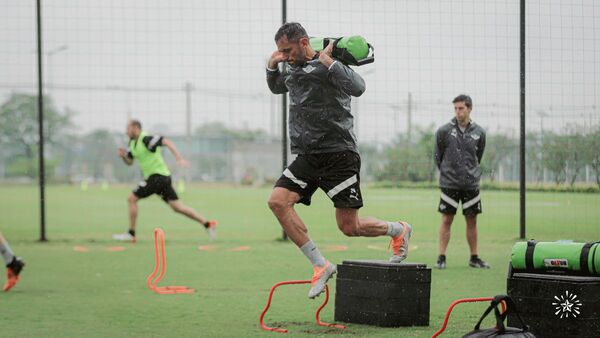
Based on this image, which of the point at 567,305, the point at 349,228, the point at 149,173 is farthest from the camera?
the point at 149,173

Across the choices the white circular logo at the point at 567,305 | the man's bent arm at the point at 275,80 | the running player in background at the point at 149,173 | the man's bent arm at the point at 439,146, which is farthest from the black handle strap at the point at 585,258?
the running player in background at the point at 149,173

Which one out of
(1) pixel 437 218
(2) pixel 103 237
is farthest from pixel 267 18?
(2) pixel 103 237

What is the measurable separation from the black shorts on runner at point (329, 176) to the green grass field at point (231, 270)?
106cm

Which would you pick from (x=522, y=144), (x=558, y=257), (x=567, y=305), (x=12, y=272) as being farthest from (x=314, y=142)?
(x=522, y=144)

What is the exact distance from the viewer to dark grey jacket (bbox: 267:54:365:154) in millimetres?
7848

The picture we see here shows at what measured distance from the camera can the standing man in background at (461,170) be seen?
39.2 ft

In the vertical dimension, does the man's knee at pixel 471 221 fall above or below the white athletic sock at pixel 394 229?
below

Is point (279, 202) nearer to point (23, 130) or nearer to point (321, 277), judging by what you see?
point (321, 277)

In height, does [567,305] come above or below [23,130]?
below

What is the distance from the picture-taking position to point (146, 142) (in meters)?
16.4

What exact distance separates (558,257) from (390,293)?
142 centimetres

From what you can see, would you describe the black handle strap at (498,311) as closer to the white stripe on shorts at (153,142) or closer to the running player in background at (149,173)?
the running player in background at (149,173)

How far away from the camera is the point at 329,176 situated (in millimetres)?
7969

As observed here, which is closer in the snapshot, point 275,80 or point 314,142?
point 314,142
